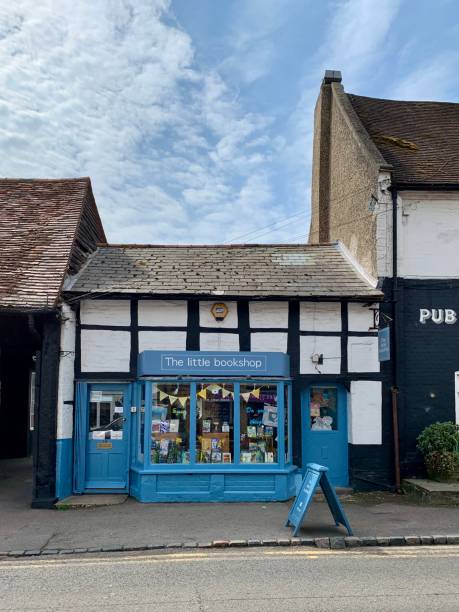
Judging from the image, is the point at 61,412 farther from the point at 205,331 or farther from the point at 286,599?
the point at 286,599

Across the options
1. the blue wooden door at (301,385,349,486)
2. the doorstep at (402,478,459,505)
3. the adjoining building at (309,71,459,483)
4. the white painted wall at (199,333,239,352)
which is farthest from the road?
the white painted wall at (199,333,239,352)

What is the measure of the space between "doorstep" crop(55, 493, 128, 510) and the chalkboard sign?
3.69 m

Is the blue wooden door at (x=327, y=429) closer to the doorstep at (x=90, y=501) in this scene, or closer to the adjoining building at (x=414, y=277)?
the adjoining building at (x=414, y=277)

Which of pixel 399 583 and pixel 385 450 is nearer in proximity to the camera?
pixel 399 583

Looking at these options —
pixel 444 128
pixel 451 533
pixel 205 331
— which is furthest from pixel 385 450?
pixel 444 128

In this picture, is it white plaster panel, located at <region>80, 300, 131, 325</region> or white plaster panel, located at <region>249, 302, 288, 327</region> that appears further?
white plaster panel, located at <region>249, 302, 288, 327</region>

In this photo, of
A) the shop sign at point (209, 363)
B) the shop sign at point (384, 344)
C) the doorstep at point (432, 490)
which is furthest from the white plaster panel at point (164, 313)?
the doorstep at point (432, 490)

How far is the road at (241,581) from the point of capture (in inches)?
217

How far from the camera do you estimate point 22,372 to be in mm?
17109

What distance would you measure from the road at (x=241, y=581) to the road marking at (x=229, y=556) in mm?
13

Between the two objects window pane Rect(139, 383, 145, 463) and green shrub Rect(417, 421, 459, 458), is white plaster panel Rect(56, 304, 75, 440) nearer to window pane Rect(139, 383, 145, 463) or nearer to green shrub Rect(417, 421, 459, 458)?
window pane Rect(139, 383, 145, 463)

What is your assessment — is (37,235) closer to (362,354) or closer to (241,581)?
(362,354)

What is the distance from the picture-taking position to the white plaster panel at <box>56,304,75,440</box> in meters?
10.9

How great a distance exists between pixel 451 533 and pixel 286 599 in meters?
3.64
